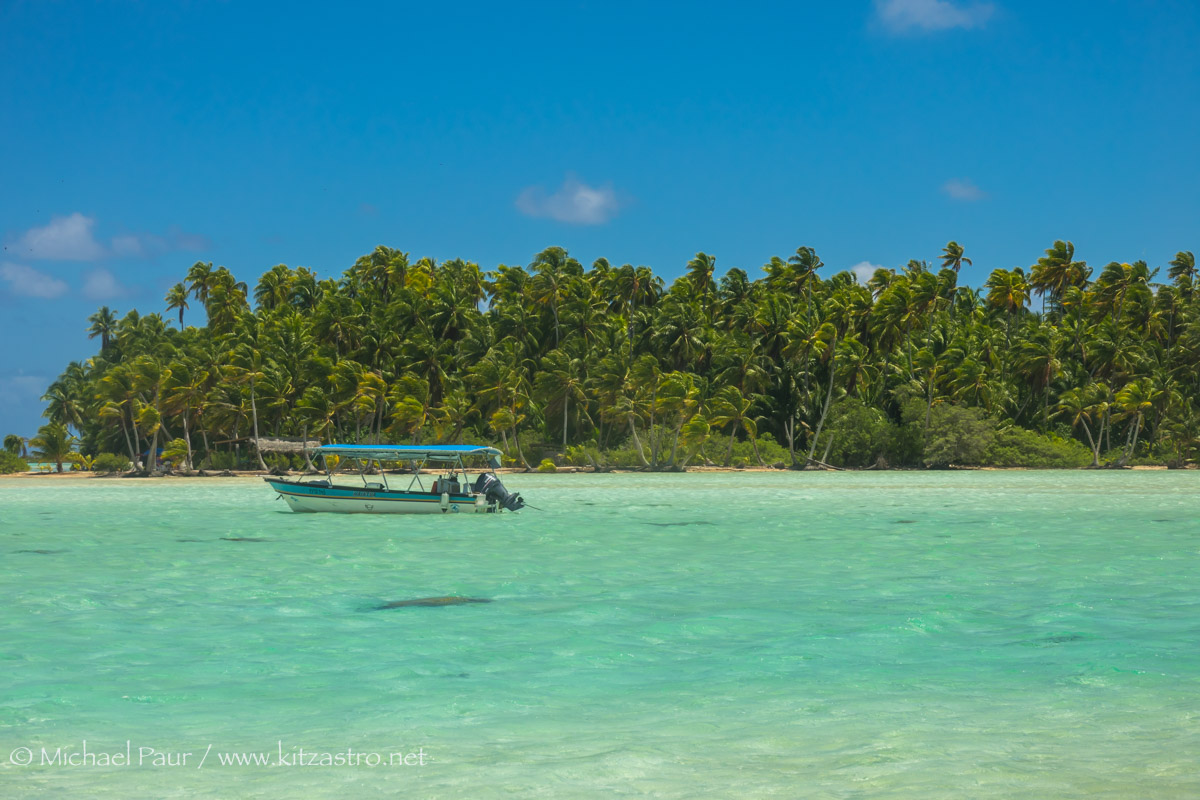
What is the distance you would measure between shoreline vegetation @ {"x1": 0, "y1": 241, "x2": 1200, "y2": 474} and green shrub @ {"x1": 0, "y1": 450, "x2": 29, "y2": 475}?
1.36ft

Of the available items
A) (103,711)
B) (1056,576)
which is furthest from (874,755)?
(1056,576)

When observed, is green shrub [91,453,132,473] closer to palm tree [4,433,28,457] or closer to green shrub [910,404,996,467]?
palm tree [4,433,28,457]

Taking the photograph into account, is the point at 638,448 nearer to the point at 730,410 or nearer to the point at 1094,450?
the point at 730,410

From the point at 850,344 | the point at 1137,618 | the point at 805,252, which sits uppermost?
the point at 805,252

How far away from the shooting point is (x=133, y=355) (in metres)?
97.5

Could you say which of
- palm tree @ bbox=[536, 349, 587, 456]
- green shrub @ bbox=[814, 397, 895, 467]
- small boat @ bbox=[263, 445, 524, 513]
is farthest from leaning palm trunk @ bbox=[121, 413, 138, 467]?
green shrub @ bbox=[814, 397, 895, 467]

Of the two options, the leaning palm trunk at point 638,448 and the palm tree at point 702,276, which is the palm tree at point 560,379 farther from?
the palm tree at point 702,276

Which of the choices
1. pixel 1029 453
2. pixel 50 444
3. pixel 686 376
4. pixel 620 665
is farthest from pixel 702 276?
pixel 620 665

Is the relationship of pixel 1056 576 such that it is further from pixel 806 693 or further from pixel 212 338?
pixel 212 338

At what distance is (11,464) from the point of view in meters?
92.1

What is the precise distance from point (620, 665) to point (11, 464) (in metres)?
94.7

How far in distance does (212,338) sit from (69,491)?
34910 mm

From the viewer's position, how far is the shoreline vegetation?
81.2 m

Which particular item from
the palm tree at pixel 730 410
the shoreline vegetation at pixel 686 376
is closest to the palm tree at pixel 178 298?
the shoreline vegetation at pixel 686 376
